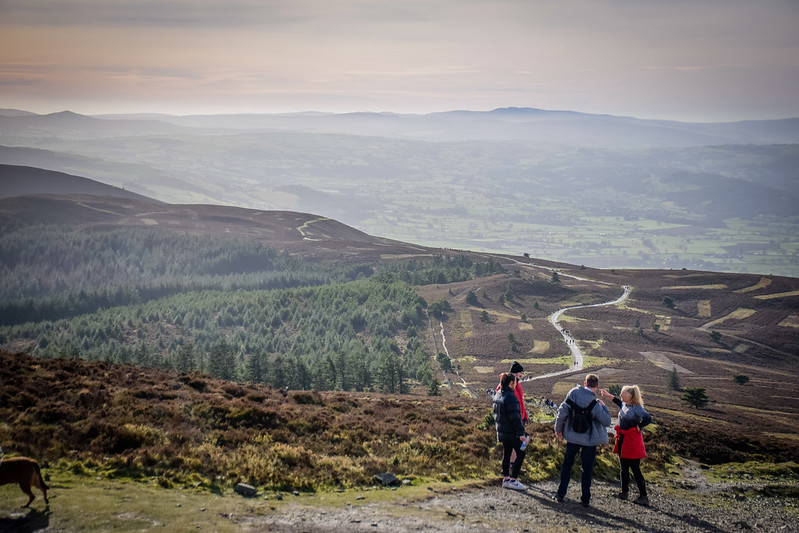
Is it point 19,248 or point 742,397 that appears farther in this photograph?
point 19,248

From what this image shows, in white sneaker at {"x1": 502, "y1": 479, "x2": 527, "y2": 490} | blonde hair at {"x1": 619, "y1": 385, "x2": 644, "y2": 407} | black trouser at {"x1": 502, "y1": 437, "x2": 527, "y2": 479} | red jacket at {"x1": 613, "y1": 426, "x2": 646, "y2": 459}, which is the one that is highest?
blonde hair at {"x1": 619, "y1": 385, "x2": 644, "y2": 407}

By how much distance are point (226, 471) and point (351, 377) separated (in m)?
57.4

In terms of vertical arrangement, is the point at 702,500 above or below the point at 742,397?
above

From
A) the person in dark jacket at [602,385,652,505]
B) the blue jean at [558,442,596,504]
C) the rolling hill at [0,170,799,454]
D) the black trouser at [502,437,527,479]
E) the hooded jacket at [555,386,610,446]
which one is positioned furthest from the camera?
the rolling hill at [0,170,799,454]

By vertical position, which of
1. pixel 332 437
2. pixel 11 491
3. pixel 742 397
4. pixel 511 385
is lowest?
pixel 742 397

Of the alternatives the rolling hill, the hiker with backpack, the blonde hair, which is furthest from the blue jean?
the rolling hill

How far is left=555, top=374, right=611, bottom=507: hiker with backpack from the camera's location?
15336mm

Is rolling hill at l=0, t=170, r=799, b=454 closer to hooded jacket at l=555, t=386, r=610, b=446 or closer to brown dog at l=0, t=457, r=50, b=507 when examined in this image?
hooded jacket at l=555, t=386, r=610, b=446

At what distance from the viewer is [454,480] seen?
702 inches

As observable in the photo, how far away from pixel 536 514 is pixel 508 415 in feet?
8.86

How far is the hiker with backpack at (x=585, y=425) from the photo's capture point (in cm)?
1534

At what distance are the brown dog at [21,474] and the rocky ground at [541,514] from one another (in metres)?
4.28

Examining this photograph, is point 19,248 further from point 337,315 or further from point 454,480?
point 454,480

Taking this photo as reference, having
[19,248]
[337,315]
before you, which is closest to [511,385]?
[337,315]
